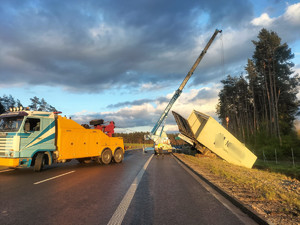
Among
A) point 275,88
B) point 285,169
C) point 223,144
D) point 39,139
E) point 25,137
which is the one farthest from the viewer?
point 275,88

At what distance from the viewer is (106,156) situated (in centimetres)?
1486

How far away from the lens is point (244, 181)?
7.57 metres

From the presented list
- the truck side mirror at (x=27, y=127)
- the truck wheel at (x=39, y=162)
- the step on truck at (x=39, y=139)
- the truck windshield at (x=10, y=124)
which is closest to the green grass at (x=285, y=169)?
the step on truck at (x=39, y=139)

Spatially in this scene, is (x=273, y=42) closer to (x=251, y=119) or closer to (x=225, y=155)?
(x=251, y=119)

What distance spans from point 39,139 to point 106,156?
5.26 metres

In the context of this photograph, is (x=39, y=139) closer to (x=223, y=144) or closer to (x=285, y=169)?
(x=223, y=144)

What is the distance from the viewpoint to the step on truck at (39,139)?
9.61m

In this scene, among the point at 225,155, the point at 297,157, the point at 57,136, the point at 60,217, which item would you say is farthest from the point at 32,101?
the point at 297,157

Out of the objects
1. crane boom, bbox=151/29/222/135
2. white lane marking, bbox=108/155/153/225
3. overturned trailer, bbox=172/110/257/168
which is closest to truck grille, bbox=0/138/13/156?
white lane marking, bbox=108/155/153/225

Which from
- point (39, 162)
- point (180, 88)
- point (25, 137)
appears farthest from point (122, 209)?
point (180, 88)

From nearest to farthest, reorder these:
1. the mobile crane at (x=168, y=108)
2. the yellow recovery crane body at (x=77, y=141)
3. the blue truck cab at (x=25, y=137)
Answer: the blue truck cab at (x=25, y=137) < the yellow recovery crane body at (x=77, y=141) < the mobile crane at (x=168, y=108)

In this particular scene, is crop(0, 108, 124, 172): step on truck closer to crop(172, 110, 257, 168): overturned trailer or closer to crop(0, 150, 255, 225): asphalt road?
crop(0, 150, 255, 225): asphalt road

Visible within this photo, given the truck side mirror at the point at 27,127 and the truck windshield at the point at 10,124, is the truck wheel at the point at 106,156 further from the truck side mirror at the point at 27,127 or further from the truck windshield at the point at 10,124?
the truck windshield at the point at 10,124

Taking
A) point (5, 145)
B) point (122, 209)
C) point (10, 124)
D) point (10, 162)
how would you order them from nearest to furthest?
point (122, 209) → point (10, 162) → point (5, 145) → point (10, 124)
